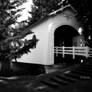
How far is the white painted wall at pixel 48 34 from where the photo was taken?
50.4 ft

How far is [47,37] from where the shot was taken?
15453 millimetres

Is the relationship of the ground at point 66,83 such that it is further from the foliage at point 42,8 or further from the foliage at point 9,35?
the foliage at point 42,8

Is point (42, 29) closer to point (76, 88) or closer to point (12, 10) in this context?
point (12, 10)

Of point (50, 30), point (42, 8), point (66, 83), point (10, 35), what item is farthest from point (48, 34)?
point (42, 8)

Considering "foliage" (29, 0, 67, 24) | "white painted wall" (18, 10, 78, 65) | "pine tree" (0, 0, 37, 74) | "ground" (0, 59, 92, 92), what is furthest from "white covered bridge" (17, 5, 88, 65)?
"foliage" (29, 0, 67, 24)

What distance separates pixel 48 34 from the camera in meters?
15.4

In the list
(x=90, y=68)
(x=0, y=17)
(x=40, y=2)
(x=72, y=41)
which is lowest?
(x=90, y=68)

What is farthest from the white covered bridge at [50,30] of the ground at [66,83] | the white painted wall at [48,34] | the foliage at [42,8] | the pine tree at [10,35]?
the foliage at [42,8]

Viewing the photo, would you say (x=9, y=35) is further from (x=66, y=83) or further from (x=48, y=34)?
(x=66, y=83)

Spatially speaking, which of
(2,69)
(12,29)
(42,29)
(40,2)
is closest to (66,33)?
(42,29)

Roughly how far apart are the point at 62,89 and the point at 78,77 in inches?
71.3

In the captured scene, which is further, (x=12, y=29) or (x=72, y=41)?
(x=72, y=41)

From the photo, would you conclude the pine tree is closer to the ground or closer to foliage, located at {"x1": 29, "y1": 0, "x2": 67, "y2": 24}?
the ground

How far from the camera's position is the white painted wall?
15.4m
